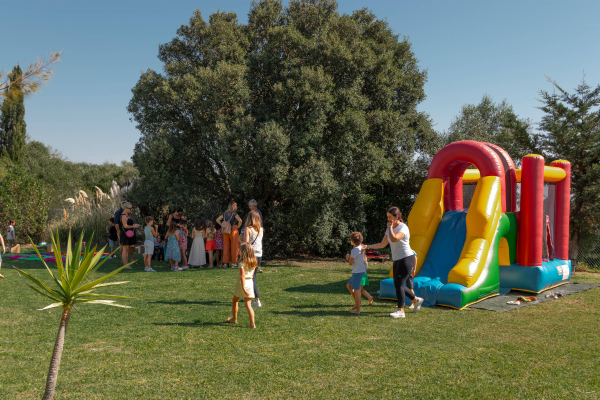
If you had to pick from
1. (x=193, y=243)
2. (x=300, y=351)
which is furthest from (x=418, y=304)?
(x=193, y=243)

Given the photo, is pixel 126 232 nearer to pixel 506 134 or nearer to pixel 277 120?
pixel 277 120

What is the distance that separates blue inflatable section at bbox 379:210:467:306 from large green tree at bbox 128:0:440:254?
4.21 meters

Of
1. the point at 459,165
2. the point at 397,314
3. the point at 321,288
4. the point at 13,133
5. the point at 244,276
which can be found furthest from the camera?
the point at 13,133

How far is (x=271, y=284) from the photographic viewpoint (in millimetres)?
9531

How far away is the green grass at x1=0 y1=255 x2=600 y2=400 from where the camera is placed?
12.6 feet

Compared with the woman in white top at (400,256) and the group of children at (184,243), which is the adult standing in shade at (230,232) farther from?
the woman in white top at (400,256)

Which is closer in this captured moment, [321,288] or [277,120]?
[321,288]

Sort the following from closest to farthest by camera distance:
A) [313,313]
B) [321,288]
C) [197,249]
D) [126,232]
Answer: [313,313], [321,288], [126,232], [197,249]

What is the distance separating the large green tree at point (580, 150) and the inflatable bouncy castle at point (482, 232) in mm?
5174

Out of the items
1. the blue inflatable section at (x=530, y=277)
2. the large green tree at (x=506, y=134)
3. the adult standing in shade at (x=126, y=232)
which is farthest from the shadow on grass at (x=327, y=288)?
the large green tree at (x=506, y=134)

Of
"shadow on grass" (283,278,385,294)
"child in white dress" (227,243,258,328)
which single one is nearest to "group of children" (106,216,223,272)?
"shadow on grass" (283,278,385,294)

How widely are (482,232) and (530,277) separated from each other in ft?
5.48

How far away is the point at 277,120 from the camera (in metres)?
12.9

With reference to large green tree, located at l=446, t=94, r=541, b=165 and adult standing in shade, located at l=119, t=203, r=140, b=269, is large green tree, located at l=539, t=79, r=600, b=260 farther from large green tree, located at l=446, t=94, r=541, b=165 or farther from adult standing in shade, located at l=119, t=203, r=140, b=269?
adult standing in shade, located at l=119, t=203, r=140, b=269
